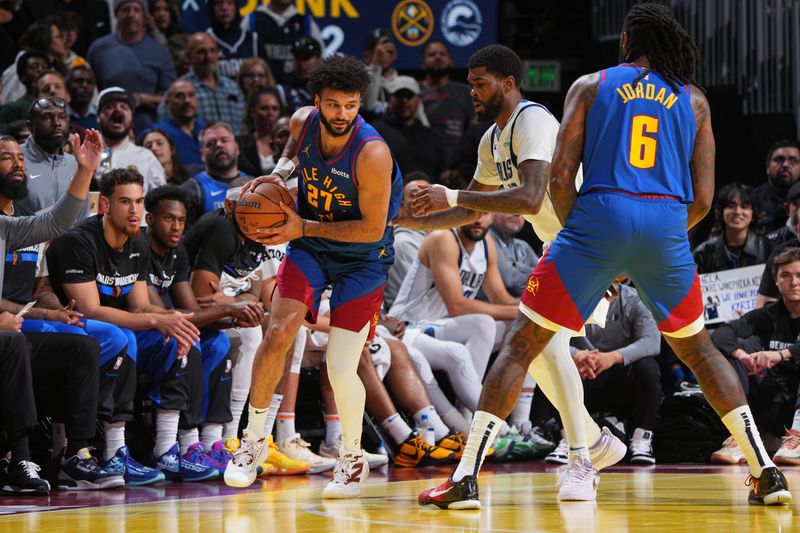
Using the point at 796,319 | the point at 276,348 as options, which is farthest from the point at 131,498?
the point at 796,319

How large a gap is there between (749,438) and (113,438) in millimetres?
3309

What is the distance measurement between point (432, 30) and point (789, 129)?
3.72 m

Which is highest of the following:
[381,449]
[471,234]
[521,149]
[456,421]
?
[521,149]

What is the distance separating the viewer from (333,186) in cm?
530

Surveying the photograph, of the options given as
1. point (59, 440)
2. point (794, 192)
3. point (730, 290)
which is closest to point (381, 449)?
point (59, 440)

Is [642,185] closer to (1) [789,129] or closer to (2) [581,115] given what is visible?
(2) [581,115]

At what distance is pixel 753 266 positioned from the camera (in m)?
8.50

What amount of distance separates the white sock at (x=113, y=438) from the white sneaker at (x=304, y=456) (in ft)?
3.34

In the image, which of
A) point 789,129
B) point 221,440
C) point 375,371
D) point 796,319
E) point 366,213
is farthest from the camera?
point 789,129

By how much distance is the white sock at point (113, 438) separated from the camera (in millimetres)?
6156

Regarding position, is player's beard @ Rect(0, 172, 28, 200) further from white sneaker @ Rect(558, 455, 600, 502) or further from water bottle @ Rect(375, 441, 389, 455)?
white sneaker @ Rect(558, 455, 600, 502)

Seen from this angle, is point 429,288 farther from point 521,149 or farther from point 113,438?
point 521,149

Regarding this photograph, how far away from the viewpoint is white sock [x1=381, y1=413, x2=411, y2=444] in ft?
23.3

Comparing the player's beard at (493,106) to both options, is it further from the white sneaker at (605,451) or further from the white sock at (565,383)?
the white sneaker at (605,451)
